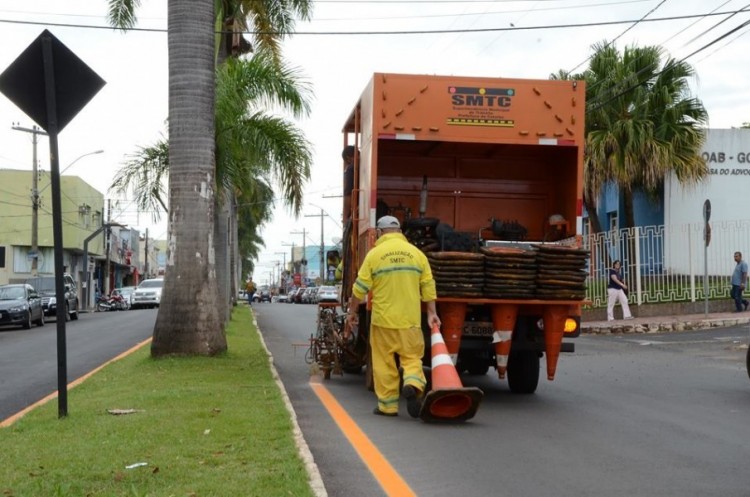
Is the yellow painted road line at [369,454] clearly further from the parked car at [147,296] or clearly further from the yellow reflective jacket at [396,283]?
the parked car at [147,296]

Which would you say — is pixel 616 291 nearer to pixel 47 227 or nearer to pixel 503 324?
pixel 503 324

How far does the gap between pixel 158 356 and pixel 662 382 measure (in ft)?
22.6

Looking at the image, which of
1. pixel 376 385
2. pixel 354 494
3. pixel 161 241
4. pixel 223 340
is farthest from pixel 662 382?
pixel 161 241

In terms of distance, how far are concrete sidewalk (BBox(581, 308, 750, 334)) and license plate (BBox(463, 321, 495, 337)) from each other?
12.6 metres

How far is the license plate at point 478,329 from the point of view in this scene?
10.7 m

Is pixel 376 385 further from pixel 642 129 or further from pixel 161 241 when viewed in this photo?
pixel 161 241

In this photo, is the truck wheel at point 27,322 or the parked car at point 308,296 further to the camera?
the parked car at point 308,296

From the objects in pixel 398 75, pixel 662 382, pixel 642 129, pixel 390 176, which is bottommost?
pixel 662 382

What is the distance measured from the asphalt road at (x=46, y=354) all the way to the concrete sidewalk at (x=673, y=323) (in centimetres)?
1039

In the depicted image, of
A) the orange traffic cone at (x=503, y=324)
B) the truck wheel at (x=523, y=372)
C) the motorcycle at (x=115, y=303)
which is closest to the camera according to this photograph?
the orange traffic cone at (x=503, y=324)

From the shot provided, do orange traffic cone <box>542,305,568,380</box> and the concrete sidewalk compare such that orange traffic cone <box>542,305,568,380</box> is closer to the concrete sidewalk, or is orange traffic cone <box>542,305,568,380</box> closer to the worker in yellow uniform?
the worker in yellow uniform

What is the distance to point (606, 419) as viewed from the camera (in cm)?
964

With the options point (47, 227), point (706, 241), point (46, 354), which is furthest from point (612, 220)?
point (47, 227)

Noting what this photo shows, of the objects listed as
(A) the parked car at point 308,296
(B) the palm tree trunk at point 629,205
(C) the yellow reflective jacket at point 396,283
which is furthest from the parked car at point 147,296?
(C) the yellow reflective jacket at point 396,283
